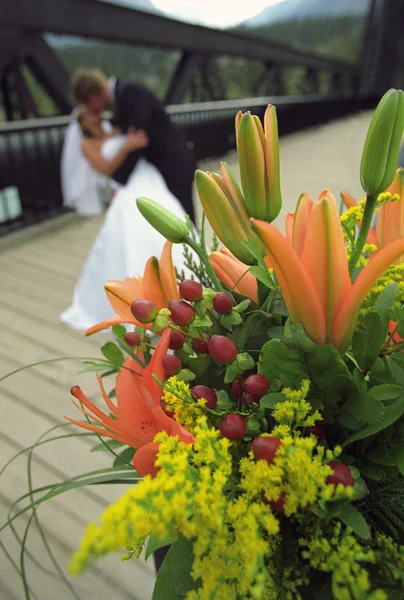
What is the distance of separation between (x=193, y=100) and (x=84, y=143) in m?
4.85

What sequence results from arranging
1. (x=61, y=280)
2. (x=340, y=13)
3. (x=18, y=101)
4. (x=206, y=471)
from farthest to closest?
1. (x=340, y=13)
2. (x=18, y=101)
3. (x=61, y=280)
4. (x=206, y=471)

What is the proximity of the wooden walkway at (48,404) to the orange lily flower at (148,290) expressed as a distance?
0.17 metres

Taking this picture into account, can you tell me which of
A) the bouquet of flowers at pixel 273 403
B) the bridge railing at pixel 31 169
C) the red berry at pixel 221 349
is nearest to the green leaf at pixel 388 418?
the bouquet of flowers at pixel 273 403

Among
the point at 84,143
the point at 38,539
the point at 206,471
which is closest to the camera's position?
the point at 206,471

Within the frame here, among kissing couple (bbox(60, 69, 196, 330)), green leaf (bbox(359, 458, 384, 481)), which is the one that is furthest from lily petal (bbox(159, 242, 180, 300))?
kissing couple (bbox(60, 69, 196, 330))

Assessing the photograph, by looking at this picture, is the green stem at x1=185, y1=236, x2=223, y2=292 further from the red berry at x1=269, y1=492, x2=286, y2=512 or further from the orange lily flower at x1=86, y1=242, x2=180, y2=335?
the red berry at x1=269, y1=492, x2=286, y2=512

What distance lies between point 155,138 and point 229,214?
226cm

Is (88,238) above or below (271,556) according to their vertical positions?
below

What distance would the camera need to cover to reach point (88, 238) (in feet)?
12.0

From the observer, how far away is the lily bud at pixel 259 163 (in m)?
0.35

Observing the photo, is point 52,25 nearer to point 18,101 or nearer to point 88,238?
point 18,101

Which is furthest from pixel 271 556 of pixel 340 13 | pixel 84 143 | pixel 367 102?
pixel 340 13

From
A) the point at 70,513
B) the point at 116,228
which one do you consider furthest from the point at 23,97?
the point at 70,513

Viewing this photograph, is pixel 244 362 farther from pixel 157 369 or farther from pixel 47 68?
pixel 47 68
